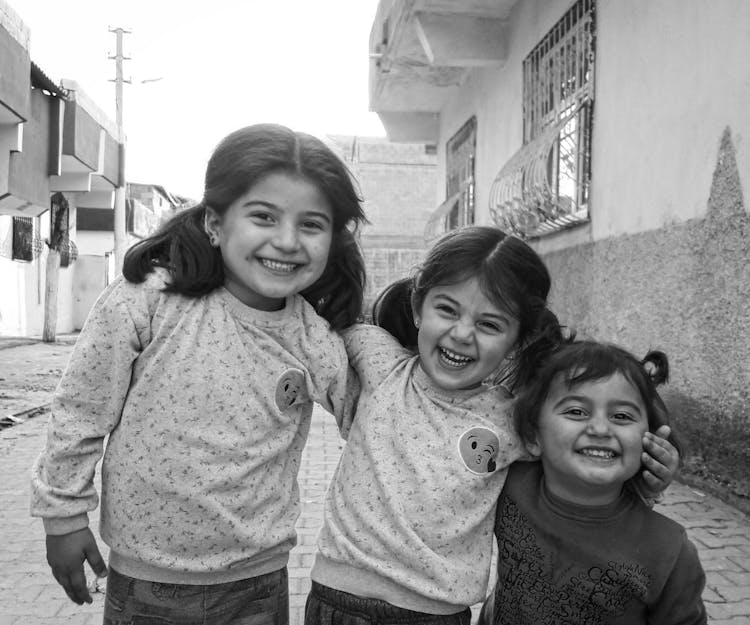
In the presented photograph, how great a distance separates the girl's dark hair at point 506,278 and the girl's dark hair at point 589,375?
0.30 feet

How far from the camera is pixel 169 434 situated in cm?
153

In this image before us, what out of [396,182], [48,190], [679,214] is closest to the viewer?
[679,214]

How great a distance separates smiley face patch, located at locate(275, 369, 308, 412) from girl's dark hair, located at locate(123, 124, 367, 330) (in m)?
0.25

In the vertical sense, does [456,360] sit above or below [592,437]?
above

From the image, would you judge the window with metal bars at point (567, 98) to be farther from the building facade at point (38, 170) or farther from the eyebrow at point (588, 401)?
the building facade at point (38, 170)

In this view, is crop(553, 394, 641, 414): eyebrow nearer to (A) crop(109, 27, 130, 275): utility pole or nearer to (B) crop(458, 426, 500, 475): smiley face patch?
(B) crop(458, 426, 500, 475): smiley face patch

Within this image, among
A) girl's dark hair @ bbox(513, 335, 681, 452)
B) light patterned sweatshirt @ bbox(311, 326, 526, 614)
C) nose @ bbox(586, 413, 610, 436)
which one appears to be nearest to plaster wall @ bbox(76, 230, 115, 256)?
light patterned sweatshirt @ bbox(311, 326, 526, 614)

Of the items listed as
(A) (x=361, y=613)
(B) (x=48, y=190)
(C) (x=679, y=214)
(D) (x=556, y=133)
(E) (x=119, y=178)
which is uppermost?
(E) (x=119, y=178)

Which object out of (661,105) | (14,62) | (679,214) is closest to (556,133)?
(661,105)

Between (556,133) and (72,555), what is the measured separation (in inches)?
205

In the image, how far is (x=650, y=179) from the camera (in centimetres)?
465

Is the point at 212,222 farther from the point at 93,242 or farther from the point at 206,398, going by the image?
the point at 93,242

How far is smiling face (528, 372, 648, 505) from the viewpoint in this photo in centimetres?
157

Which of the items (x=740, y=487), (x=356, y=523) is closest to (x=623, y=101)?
(x=740, y=487)
